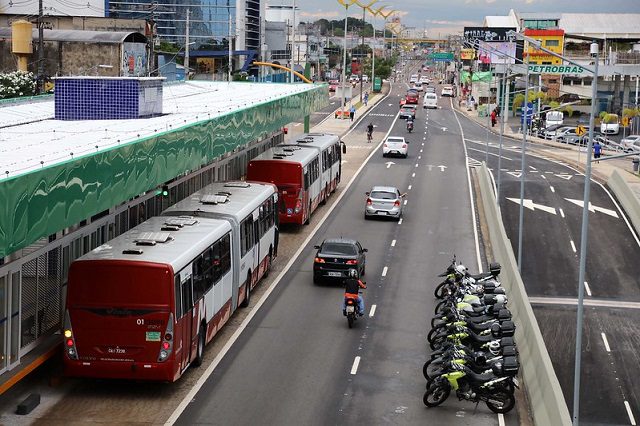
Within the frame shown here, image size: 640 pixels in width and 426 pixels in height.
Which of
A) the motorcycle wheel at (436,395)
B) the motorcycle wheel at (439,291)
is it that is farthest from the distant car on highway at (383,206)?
the motorcycle wheel at (436,395)

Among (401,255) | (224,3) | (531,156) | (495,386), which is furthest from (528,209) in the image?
(224,3)

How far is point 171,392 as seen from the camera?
22672 mm

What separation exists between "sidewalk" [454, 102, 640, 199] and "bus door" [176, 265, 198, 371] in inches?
1409

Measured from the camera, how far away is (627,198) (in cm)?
5384

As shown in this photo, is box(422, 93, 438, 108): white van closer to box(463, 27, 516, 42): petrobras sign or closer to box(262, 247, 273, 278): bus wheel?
box(463, 27, 516, 42): petrobras sign

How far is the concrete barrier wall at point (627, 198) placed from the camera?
164 feet

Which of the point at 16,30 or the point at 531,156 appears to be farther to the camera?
the point at 531,156

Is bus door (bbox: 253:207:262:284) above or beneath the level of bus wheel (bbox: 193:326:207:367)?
above

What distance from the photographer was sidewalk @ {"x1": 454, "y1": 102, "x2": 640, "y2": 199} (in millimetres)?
64188

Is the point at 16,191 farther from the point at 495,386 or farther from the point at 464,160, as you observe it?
the point at 464,160

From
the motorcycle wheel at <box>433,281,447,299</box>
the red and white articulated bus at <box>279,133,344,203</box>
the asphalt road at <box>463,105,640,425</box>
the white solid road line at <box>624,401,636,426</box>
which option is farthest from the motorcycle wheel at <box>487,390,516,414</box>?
the red and white articulated bus at <box>279,133,344,203</box>

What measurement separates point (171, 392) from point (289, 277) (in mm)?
12905

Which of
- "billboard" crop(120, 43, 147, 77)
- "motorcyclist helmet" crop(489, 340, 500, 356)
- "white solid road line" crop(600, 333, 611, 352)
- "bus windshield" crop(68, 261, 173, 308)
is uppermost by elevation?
"billboard" crop(120, 43, 147, 77)

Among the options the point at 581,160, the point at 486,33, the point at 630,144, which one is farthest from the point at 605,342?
the point at 486,33
